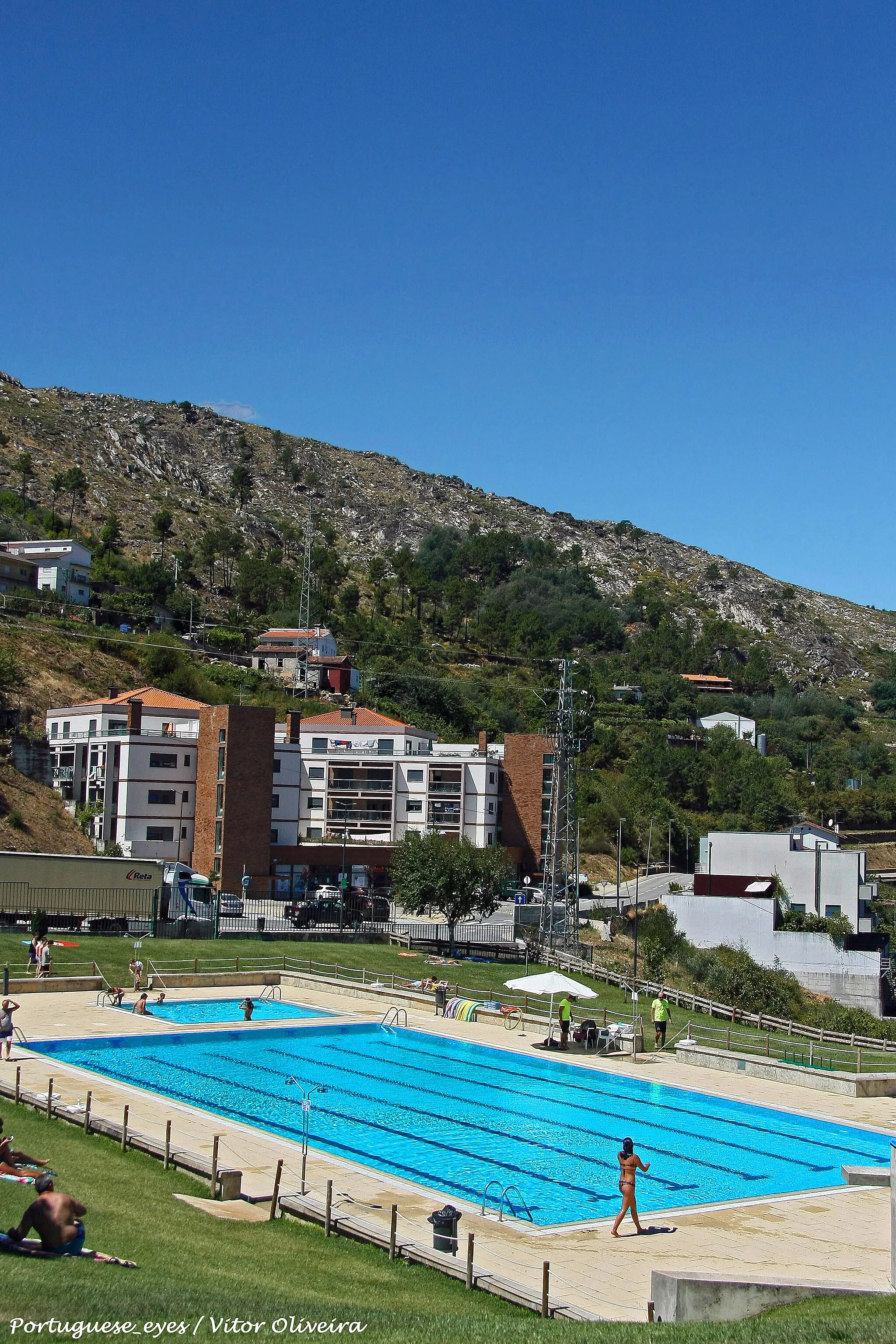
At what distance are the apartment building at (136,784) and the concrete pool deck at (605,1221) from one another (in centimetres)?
4434

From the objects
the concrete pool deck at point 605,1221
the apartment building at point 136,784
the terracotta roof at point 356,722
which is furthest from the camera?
the terracotta roof at point 356,722

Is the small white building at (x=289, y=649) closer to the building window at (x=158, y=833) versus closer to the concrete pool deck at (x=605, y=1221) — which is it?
the building window at (x=158, y=833)

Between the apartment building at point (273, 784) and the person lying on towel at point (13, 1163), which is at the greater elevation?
the apartment building at point (273, 784)

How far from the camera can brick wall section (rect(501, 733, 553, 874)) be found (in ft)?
267

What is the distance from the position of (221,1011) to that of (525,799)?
4807 cm

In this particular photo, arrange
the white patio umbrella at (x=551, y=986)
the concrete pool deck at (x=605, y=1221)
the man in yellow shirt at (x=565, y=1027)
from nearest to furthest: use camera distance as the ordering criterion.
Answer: the concrete pool deck at (x=605, y=1221)
the man in yellow shirt at (x=565, y=1027)
the white patio umbrella at (x=551, y=986)

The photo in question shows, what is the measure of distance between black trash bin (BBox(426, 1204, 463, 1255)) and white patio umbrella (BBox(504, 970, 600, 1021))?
59.0 feet

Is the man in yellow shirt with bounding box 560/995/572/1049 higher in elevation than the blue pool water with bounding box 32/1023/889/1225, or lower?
higher

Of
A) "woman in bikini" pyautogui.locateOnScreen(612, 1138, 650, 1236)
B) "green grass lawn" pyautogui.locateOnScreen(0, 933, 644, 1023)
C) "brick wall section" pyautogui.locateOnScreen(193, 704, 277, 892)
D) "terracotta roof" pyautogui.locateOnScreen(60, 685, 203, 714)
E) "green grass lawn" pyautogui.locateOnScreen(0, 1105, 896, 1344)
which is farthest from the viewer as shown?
"terracotta roof" pyautogui.locateOnScreen(60, 685, 203, 714)

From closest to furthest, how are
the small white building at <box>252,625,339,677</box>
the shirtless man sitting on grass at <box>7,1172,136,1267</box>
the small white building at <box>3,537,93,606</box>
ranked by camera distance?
the shirtless man sitting on grass at <box>7,1172,136,1267</box> < the small white building at <box>3,537,93,606</box> < the small white building at <box>252,625,339,677</box>

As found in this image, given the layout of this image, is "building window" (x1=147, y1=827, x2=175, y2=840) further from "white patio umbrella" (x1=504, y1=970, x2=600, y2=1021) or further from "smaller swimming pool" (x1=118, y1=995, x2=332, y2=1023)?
"white patio umbrella" (x1=504, y1=970, x2=600, y2=1021)

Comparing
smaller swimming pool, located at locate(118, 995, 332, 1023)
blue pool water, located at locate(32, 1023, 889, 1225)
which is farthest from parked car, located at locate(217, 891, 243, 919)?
blue pool water, located at locate(32, 1023, 889, 1225)

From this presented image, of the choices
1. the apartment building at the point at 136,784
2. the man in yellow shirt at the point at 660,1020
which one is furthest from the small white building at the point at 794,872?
Answer: the man in yellow shirt at the point at 660,1020

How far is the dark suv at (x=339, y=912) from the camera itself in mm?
53094
